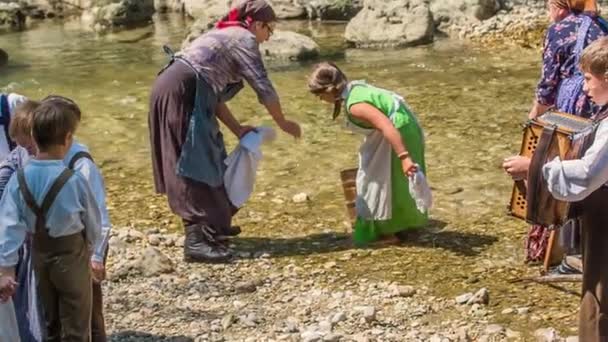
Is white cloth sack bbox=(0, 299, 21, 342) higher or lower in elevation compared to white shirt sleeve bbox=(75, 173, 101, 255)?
lower

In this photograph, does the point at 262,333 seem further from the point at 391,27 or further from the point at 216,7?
the point at 216,7

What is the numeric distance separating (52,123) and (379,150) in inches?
105

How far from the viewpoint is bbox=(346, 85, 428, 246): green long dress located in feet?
19.9

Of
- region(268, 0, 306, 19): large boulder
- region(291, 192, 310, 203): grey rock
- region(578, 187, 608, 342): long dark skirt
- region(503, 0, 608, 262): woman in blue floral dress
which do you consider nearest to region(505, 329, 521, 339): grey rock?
region(578, 187, 608, 342): long dark skirt

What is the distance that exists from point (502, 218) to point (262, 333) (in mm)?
2291

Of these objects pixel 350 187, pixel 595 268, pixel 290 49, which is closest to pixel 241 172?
pixel 350 187

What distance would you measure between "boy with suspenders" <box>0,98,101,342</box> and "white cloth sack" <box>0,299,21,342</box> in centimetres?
11

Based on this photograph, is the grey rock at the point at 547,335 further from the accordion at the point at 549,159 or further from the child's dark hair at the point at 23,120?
the child's dark hair at the point at 23,120

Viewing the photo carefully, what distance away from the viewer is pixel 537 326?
5.06 metres

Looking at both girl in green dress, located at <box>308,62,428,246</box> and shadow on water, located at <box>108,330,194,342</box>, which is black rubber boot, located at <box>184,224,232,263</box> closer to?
girl in green dress, located at <box>308,62,428,246</box>

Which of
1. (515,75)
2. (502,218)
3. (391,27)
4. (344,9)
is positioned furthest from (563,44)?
(344,9)

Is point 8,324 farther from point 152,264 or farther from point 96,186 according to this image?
point 152,264

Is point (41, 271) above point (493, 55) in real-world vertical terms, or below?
above

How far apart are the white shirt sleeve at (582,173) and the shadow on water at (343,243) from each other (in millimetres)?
2298
